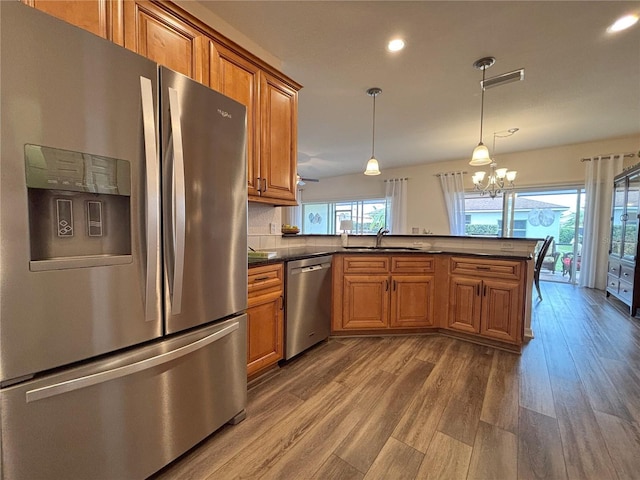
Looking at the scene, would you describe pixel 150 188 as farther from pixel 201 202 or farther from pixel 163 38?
pixel 163 38

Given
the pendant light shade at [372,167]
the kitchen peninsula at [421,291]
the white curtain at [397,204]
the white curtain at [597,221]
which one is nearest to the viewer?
the kitchen peninsula at [421,291]

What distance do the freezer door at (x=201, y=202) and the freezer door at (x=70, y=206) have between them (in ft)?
0.23

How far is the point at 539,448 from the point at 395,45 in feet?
9.44

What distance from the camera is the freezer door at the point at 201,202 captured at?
114cm

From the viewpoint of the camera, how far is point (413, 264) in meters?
2.79

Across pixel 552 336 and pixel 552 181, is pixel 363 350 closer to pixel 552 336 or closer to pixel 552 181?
pixel 552 336

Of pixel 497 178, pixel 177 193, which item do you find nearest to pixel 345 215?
→ pixel 497 178

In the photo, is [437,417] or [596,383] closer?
[437,417]

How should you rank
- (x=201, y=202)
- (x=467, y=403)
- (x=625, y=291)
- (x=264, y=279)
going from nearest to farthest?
(x=201, y=202)
(x=467, y=403)
(x=264, y=279)
(x=625, y=291)

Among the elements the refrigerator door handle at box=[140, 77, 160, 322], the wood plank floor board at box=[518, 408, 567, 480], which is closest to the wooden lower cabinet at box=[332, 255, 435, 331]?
the wood plank floor board at box=[518, 408, 567, 480]

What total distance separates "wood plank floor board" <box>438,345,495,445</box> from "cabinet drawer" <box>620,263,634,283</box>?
9.45 ft

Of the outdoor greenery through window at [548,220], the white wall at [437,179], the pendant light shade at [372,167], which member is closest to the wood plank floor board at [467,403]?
the pendant light shade at [372,167]

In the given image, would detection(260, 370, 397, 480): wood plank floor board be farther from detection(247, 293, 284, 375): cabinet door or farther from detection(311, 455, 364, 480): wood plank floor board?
detection(247, 293, 284, 375): cabinet door

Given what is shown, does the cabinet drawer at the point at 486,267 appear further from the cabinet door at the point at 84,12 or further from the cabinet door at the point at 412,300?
the cabinet door at the point at 84,12
